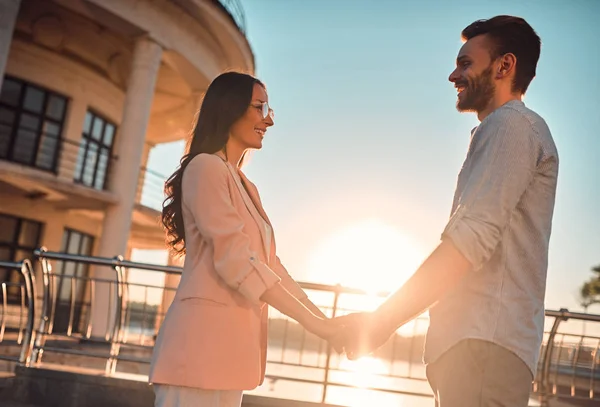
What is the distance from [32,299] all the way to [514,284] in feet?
20.3

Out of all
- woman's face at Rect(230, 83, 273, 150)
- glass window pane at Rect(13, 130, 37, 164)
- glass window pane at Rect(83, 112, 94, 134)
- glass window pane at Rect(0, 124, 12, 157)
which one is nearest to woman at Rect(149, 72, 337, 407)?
woman's face at Rect(230, 83, 273, 150)

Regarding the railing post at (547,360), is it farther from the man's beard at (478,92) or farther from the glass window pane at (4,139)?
the glass window pane at (4,139)

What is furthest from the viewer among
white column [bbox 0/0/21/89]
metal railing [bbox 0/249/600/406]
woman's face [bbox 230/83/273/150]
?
white column [bbox 0/0/21/89]

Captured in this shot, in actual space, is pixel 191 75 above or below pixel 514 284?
above

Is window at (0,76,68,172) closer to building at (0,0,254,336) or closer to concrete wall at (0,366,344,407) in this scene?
building at (0,0,254,336)

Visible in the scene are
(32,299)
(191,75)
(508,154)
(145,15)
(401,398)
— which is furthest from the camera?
A: (191,75)

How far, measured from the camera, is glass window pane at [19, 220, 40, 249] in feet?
62.7

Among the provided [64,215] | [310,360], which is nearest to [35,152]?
[64,215]

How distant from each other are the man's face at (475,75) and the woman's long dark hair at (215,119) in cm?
89

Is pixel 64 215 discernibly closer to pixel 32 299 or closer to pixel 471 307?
pixel 32 299

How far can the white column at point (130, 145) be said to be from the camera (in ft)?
55.6

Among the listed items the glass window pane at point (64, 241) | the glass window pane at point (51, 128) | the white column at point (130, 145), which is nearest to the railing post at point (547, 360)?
the white column at point (130, 145)

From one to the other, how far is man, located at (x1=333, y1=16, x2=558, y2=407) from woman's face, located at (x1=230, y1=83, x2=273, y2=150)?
97 cm

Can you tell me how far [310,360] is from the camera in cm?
769
